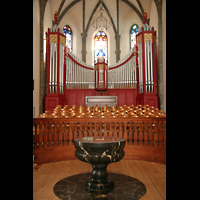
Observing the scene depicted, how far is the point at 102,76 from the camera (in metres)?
9.76

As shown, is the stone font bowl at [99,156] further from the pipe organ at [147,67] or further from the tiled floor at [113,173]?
the pipe organ at [147,67]

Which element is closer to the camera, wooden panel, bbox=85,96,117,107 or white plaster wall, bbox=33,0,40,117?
white plaster wall, bbox=33,0,40,117

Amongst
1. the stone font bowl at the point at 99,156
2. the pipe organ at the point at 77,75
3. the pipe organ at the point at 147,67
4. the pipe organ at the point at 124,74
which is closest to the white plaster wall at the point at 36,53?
the pipe organ at the point at 77,75

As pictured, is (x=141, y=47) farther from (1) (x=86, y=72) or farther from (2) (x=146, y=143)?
(2) (x=146, y=143)

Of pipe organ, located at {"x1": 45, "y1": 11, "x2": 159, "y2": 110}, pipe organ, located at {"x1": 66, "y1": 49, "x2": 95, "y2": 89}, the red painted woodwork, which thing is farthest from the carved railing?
pipe organ, located at {"x1": 66, "y1": 49, "x2": 95, "y2": 89}

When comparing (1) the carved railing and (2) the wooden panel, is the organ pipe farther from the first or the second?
(1) the carved railing

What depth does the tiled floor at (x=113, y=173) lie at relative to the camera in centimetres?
265

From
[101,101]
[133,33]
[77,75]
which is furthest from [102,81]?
[133,33]

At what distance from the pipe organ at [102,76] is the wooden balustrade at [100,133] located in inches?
158

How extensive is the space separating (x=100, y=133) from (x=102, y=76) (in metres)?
5.15

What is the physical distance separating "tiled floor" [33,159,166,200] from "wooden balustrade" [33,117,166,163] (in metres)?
0.26

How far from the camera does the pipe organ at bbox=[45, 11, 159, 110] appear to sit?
8945 mm
